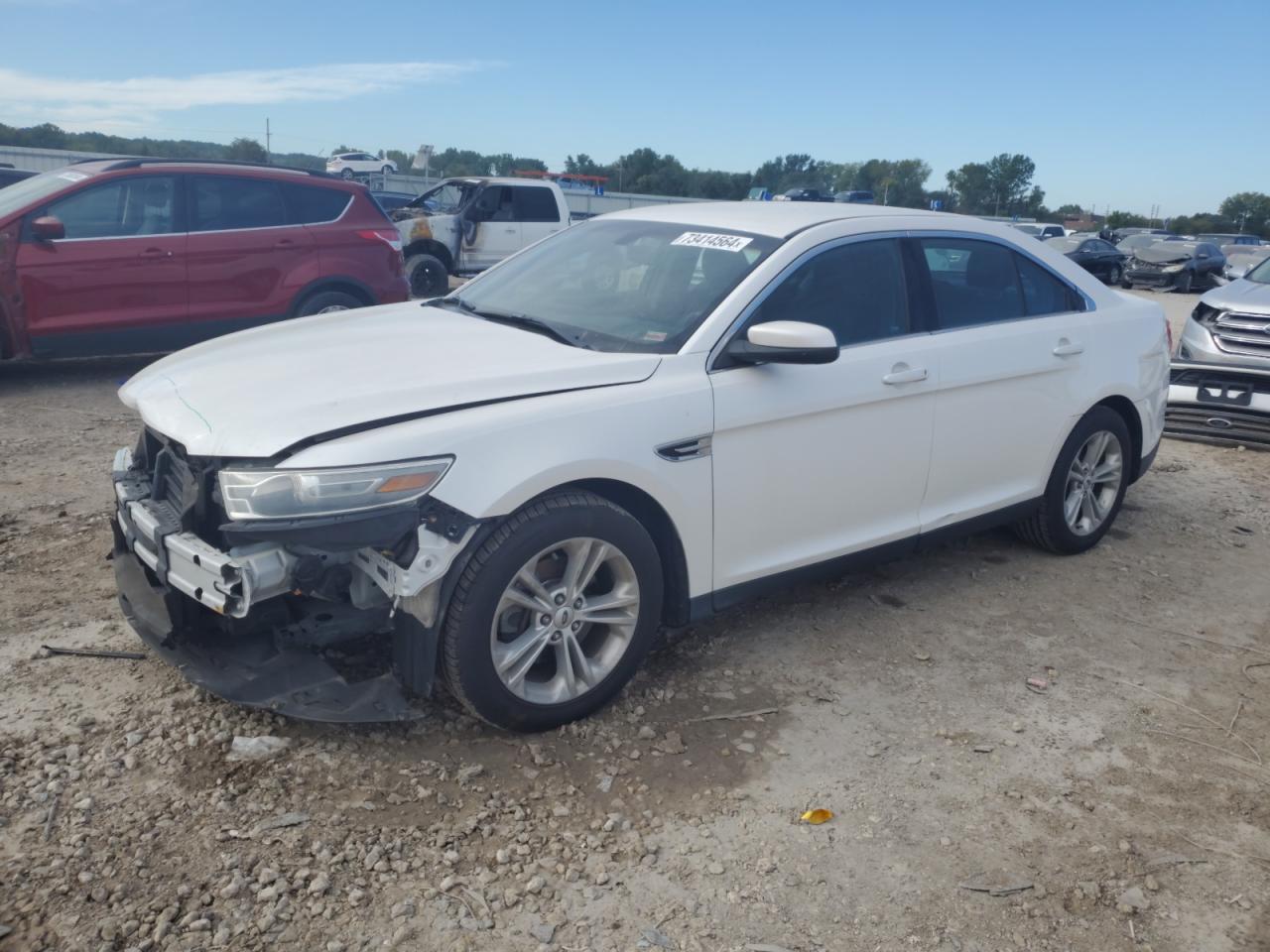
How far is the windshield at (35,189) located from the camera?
7930mm

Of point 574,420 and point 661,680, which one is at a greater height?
point 574,420

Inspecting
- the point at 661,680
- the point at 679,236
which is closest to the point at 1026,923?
the point at 661,680

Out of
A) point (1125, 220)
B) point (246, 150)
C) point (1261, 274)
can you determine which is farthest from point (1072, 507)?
point (1125, 220)

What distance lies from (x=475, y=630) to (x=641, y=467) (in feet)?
2.48

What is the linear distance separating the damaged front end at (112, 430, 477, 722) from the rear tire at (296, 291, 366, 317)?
5.72 m

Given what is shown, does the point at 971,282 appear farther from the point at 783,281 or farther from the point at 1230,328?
the point at 1230,328

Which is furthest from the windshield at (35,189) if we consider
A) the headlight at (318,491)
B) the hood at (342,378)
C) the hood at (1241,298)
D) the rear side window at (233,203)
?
the hood at (1241,298)

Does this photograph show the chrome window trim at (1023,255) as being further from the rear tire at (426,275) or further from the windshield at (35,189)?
the rear tire at (426,275)

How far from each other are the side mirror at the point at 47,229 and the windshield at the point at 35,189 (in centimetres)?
20

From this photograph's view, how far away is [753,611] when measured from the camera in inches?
180

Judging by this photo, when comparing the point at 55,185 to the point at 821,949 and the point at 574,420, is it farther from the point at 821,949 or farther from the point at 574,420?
the point at 821,949

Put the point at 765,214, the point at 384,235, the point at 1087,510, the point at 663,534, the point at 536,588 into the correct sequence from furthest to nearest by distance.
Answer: the point at 384,235, the point at 1087,510, the point at 765,214, the point at 663,534, the point at 536,588

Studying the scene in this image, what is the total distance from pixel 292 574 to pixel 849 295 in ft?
7.82

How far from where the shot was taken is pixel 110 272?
808 cm
